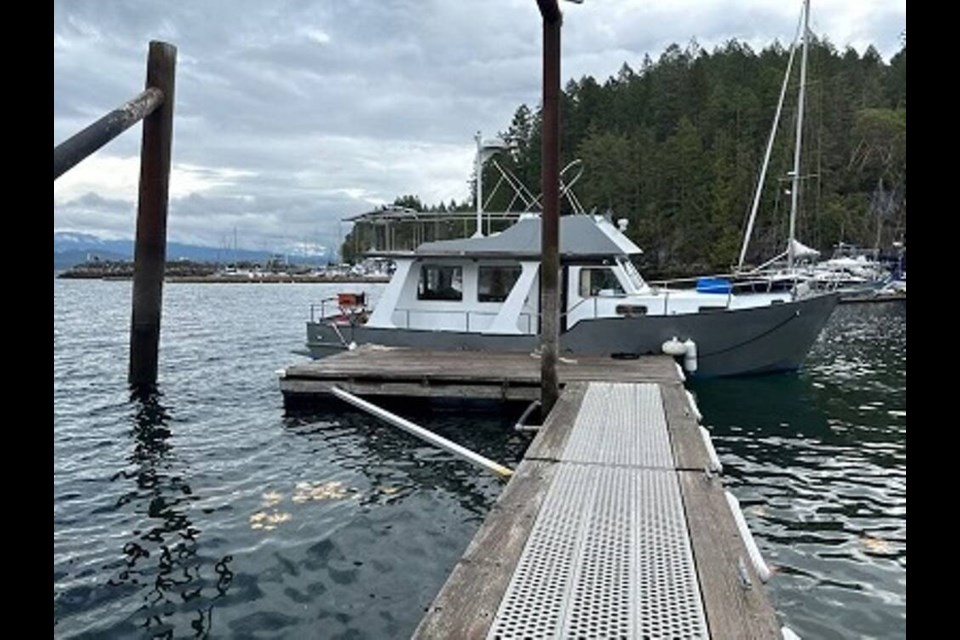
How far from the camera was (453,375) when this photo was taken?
10203 mm

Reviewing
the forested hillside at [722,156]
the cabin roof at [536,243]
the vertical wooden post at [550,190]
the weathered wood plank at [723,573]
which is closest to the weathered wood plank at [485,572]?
the weathered wood plank at [723,573]

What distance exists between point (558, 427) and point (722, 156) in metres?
60.5

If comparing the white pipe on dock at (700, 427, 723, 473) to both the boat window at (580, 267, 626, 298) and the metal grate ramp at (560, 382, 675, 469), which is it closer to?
the metal grate ramp at (560, 382, 675, 469)

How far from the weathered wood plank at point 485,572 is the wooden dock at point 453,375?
4808mm

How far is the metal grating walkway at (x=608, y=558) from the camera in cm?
318

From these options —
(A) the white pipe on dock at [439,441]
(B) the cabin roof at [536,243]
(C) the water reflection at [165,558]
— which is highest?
(B) the cabin roof at [536,243]

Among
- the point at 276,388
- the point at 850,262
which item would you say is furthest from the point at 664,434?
the point at 850,262

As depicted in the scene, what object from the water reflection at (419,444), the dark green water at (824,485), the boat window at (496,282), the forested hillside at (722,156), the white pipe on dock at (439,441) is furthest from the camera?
the forested hillside at (722,156)

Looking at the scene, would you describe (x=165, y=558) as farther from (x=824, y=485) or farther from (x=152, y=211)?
(x=824, y=485)

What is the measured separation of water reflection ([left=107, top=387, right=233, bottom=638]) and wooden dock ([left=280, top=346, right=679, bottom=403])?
2.51 metres

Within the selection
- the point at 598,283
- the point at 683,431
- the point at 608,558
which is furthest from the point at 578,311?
the point at 608,558

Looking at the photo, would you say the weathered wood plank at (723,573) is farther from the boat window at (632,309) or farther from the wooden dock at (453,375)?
the boat window at (632,309)

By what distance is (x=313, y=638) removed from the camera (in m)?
4.48
